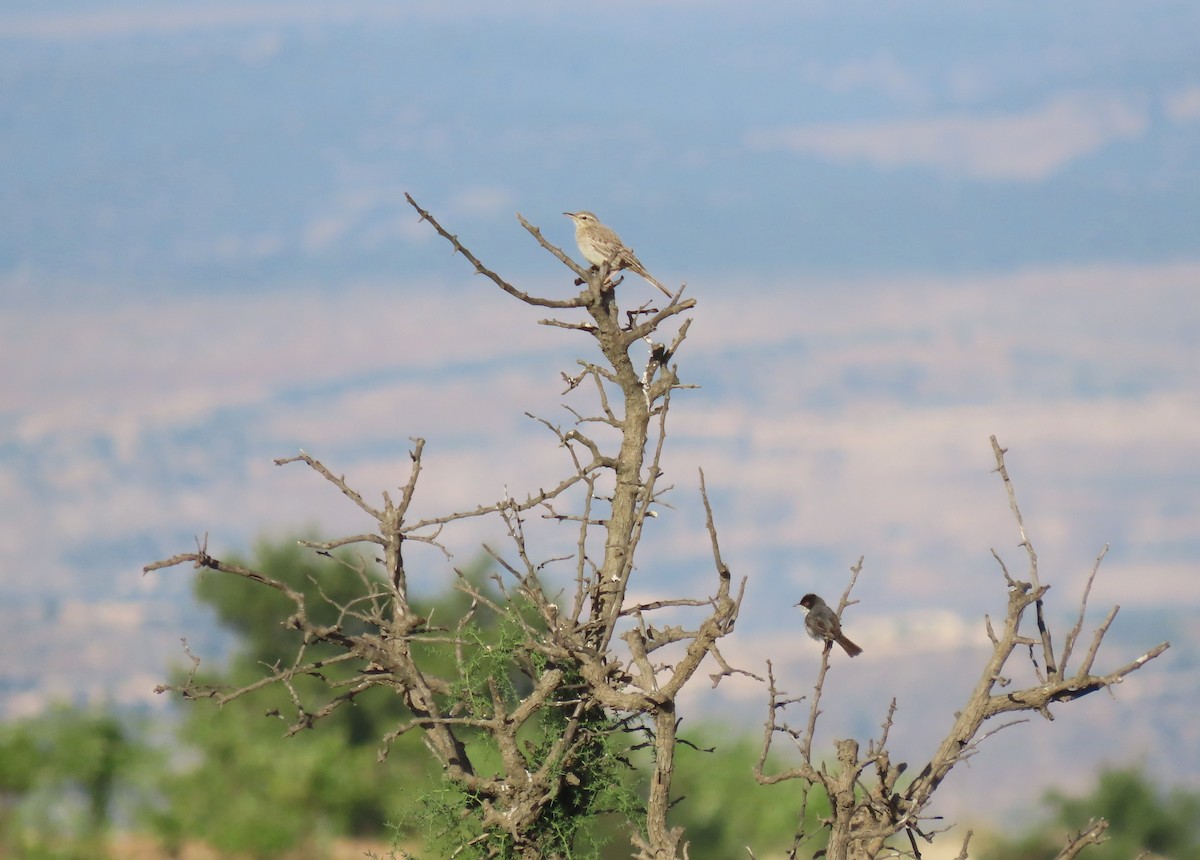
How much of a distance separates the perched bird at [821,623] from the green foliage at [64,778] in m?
30.6

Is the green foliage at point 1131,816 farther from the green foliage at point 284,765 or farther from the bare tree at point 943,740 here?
the bare tree at point 943,740

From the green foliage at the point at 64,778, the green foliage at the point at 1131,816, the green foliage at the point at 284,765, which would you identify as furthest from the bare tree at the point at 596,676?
the green foliage at the point at 1131,816

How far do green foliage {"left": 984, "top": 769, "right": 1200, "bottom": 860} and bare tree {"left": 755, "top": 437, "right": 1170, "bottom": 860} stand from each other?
145 feet

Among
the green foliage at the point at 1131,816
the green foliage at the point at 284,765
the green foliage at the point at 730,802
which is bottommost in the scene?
the green foliage at the point at 1131,816

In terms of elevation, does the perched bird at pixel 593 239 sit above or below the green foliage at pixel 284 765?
above

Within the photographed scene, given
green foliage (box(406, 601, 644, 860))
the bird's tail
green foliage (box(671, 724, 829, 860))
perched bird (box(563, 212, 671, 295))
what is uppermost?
perched bird (box(563, 212, 671, 295))

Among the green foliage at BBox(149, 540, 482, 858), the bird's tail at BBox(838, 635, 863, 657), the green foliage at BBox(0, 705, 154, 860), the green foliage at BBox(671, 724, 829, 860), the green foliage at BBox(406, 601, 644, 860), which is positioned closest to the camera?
the green foliage at BBox(406, 601, 644, 860)

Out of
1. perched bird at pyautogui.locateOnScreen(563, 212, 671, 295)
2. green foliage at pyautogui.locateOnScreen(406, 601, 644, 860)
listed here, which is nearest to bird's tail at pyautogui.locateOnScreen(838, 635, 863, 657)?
green foliage at pyautogui.locateOnScreen(406, 601, 644, 860)

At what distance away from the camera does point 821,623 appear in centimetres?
955

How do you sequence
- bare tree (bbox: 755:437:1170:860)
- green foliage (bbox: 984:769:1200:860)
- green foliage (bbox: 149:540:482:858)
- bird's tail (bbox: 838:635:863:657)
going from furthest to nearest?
→ green foliage (bbox: 984:769:1200:860) < green foliage (bbox: 149:540:482:858) < bird's tail (bbox: 838:635:863:657) < bare tree (bbox: 755:437:1170:860)

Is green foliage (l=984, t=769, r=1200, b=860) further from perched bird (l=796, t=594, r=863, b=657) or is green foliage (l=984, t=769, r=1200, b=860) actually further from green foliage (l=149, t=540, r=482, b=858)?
perched bird (l=796, t=594, r=863, b=657)

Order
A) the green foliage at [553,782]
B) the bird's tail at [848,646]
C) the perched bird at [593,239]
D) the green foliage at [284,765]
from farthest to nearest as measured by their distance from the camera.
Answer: the green foliage at [284,765] < the perched bird at [593,239] < the bird's tail at [848,646] < the green foliage at [553,782]

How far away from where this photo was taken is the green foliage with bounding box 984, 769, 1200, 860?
50188 millimetres

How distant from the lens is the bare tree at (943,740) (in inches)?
249
